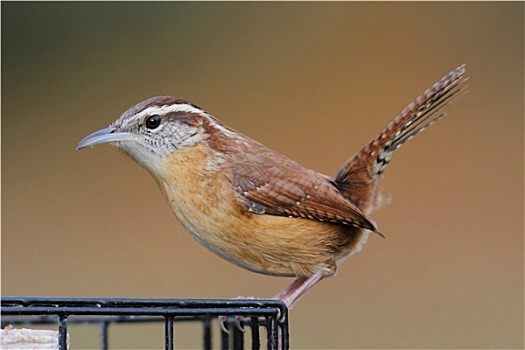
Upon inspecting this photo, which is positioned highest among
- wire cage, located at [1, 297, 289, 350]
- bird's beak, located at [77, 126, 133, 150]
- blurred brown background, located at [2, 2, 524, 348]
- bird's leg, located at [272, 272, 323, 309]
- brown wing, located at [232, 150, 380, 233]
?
blurred brown background, located at [2, 2, 524, 348]

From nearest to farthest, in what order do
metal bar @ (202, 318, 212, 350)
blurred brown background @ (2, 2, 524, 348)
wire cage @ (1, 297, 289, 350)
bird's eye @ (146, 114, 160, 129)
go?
1. wire cage @ (1, 297, 289, 350)
2. bird's eye @ (146, 114, 160, 129)
3. metal bar @ (202, 318, 212, 350)
4. blurred brown background @ (2, 2, 524, 348)

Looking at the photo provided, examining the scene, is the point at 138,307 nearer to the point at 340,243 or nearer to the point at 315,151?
the point at 340,243

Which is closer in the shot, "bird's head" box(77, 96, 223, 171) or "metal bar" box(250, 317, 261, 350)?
"metal bar" box(250, 317, 261, 350)

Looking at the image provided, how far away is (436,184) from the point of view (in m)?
6.00

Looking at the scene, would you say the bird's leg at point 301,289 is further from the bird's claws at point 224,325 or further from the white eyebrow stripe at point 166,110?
the white eyebrow stripe at point 166,110

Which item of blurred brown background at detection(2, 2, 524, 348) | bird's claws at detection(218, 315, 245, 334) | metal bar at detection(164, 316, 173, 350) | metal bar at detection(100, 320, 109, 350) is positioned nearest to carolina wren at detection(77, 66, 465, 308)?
bird's claws at detection(218, 315, 245, 334)

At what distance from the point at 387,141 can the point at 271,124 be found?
10.4 feet

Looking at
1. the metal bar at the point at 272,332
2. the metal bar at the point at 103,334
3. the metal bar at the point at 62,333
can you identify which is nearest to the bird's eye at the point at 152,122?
the metal bar at the point at 103,334

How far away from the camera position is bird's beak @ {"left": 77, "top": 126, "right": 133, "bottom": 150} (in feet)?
8.68

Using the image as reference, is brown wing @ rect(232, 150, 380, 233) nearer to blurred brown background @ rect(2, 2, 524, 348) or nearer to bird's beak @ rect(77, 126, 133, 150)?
bird's beak @ rect(77, 126, 133, 150)

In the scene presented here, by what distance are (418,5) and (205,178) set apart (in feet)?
12.8

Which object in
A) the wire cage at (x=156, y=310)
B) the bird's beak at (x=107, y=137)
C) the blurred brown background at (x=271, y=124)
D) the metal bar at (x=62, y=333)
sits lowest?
the metal bar at (x=62, y=333)

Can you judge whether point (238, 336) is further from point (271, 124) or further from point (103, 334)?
point (271, 124)

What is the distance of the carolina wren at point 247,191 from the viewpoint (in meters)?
2.62
